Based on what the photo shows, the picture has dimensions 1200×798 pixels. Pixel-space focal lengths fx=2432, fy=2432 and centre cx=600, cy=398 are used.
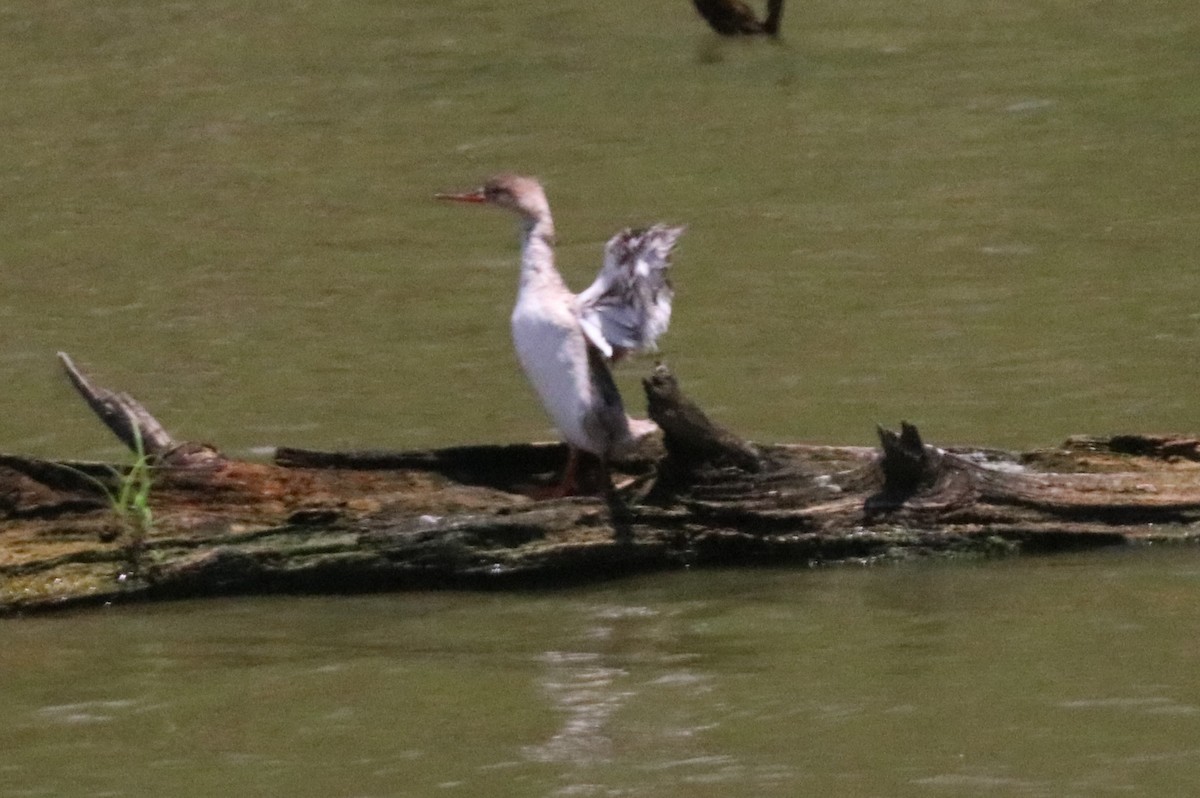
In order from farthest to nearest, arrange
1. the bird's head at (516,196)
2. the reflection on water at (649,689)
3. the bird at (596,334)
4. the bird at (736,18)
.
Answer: the bird at (736,18) → the bird's head at (516,196) → the bird at (596,334) → the reflection on water at (649,689)

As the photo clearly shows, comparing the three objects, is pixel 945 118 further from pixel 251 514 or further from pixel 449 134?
pixel 251 514

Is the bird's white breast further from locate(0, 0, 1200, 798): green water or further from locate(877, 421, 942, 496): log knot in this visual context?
locate(877, 421, 942, 496): log knot

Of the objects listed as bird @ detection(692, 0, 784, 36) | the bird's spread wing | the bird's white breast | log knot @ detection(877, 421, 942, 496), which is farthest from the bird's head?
bird @ detection(692, 0, 784, 36)

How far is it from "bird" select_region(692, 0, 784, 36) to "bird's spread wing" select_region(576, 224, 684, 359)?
33.2 feet

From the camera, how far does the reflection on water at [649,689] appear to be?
5.25 metres

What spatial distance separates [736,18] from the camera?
1708cm

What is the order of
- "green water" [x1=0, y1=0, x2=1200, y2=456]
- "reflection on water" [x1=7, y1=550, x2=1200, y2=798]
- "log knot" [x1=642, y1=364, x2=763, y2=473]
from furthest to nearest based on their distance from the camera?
"green water" [x1=0, y1=0, x2=1200, y2=456] < "log knot" [x1=642, y1=364, x2=763, y2=473] < "reflection on water" [x1=7, y1=550, x2=1200, y2=798]

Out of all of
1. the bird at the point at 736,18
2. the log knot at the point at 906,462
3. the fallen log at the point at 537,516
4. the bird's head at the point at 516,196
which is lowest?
the fallen log at the point at 537,516

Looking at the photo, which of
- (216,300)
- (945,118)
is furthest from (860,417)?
(945,118)

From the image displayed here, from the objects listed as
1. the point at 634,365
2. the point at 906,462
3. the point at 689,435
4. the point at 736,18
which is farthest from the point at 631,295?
the point at 736,18

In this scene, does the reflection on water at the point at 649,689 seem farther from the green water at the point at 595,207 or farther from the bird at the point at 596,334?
the green water at the point at 595,207

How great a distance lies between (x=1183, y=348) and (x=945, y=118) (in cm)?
509

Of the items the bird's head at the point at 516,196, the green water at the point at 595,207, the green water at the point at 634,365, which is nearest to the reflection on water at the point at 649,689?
the green water at the point at 634,365

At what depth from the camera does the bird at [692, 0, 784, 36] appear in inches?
669
